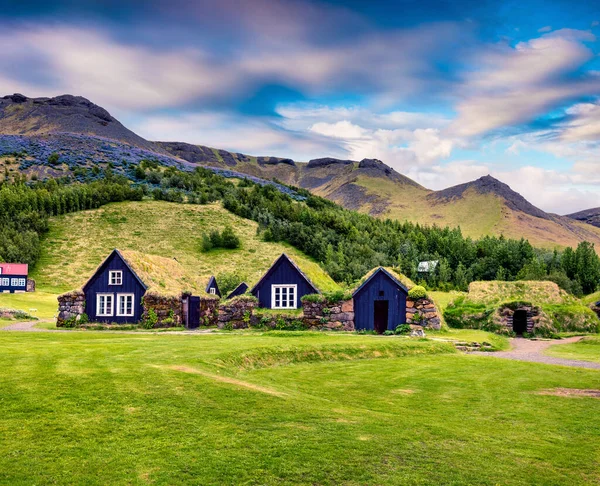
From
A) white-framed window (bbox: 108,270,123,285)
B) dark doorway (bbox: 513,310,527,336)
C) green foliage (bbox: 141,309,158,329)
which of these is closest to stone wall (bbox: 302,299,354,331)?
green foliage (bbox: 141,309,158,329)

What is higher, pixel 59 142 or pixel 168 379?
pixel 59 142

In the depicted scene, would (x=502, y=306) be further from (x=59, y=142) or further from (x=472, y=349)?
(x=59, y=142)

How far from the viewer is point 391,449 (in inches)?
456

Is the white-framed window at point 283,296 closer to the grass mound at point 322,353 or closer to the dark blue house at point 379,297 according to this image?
the dark blue house at point 379,297

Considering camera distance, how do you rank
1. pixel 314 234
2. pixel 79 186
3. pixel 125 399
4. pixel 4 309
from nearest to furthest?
pixel 125 399
pixel 4 309
pixel 314 234
pixel 79 186

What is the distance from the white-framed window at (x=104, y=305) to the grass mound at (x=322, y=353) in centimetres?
2643

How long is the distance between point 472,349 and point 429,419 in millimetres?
19066

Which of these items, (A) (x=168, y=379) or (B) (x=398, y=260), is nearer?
(A) (x=168, y=379)

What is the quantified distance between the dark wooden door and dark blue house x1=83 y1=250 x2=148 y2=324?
14.8ft

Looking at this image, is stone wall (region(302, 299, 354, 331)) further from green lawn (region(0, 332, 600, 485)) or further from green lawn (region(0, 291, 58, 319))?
green lawn (region(0, 291, 58, 319))

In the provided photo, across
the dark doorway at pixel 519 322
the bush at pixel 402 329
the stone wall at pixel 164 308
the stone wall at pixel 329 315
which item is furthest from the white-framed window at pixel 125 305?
the dark doorway at pixel 519 322

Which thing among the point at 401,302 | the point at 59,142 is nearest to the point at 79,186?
the point at 59,142

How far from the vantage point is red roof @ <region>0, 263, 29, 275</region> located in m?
85.1

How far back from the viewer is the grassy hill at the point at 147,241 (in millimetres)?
90688
